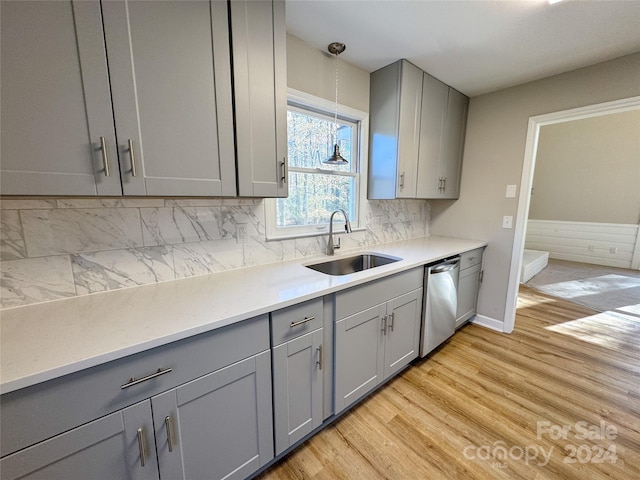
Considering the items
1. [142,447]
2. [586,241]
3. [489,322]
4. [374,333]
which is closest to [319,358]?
[374,333]

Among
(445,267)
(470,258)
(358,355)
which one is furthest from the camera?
(470,258)

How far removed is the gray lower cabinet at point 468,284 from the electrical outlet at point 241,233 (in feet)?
6.45

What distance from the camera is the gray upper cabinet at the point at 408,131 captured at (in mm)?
2096

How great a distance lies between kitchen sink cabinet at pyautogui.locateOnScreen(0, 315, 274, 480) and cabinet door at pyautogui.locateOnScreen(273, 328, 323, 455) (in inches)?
2.2

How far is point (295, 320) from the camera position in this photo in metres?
1.21

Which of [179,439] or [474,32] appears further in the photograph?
[474,32]

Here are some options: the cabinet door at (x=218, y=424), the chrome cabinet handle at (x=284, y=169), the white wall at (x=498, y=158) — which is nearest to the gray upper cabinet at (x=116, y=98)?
the chrome cabinet handle at (x=284, y=169)

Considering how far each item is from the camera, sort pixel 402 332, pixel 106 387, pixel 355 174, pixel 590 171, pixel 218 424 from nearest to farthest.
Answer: pixel 106 387
pixel 218 424
pixel 402 332
pixel 355 174
pixel 590 171

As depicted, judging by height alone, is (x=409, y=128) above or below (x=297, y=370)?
above

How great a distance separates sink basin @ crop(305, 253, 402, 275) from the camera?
195 centimetres

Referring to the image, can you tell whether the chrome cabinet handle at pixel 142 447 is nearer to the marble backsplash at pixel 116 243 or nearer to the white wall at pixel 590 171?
the marble backsplash at pixel 116 243

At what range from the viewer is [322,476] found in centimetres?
128

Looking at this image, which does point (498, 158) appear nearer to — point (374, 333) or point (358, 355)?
point (374, 333)

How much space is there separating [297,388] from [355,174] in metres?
1.75
